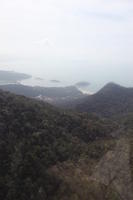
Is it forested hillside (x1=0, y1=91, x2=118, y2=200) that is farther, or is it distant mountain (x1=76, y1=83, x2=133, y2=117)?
distant mountain (x1=76, y1=83, x2=133, y2=117)

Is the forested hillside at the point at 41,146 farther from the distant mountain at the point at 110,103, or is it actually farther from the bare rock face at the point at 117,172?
the distant mountain at the point at 110,103

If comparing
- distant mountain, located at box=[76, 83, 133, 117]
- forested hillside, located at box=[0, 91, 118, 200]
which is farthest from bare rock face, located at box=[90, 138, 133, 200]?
distant mountain, located at box=[76, 83, 133, 117]

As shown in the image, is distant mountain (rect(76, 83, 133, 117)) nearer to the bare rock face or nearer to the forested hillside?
the forested hillside

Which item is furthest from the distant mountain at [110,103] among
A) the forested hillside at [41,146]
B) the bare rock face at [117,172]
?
the bare rock face at [117,172]

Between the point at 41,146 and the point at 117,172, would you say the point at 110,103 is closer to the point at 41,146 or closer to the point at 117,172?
the point at 41,146

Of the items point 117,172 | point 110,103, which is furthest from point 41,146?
point 110,103
